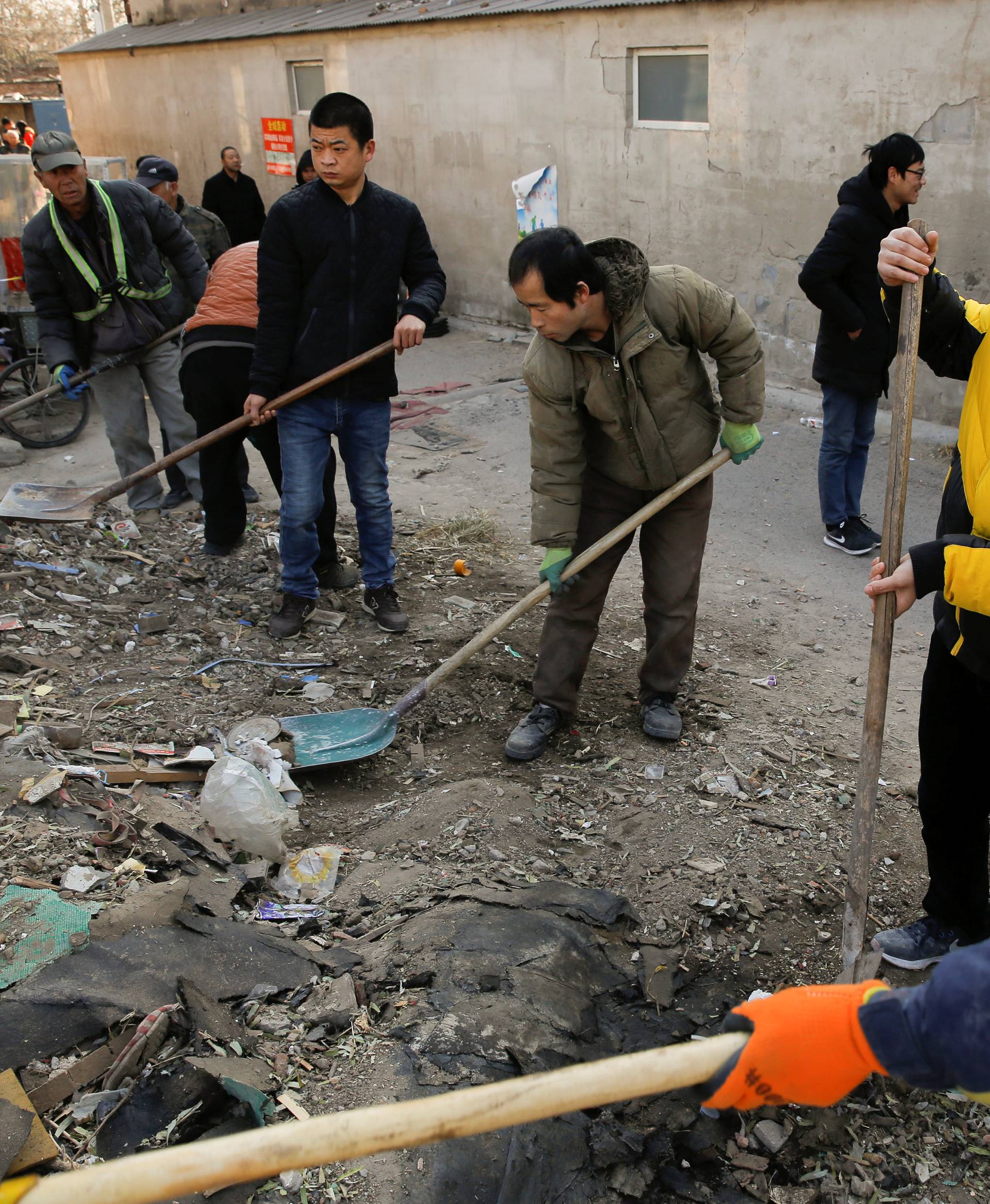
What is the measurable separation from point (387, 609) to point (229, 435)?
122cm

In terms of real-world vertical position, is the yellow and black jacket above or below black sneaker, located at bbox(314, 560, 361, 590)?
above

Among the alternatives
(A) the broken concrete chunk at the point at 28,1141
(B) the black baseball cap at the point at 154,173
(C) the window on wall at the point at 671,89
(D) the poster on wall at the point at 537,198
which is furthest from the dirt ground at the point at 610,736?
(D) the poster on wall at the point at 537,198

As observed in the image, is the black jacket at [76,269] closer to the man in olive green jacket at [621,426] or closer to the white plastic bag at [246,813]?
the man in olive green jacket at [621,426]

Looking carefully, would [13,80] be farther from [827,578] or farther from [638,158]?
[827,578]

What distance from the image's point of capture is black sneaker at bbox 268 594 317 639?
488cm

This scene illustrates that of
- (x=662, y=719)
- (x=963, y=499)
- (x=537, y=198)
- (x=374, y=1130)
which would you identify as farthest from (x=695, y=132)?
(x=374, y=1130)

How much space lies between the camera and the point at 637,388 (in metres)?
3.45

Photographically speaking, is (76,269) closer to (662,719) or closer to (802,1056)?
(662,719)

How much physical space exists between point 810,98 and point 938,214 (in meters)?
1.29

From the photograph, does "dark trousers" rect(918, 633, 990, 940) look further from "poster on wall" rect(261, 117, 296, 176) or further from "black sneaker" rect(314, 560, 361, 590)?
"poster on wall" rect(261, 117, 296, 176)

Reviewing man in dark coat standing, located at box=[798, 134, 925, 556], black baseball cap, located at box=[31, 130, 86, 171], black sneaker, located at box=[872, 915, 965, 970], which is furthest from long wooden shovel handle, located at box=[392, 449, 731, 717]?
black baseball cap, located at box=[31, 130, 86, 171]

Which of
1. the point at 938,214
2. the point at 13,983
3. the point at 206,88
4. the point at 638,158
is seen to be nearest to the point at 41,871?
the point at 13,983

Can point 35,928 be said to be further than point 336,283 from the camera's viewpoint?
No

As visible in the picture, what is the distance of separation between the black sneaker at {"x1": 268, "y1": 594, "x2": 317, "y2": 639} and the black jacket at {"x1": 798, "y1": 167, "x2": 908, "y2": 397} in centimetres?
293
